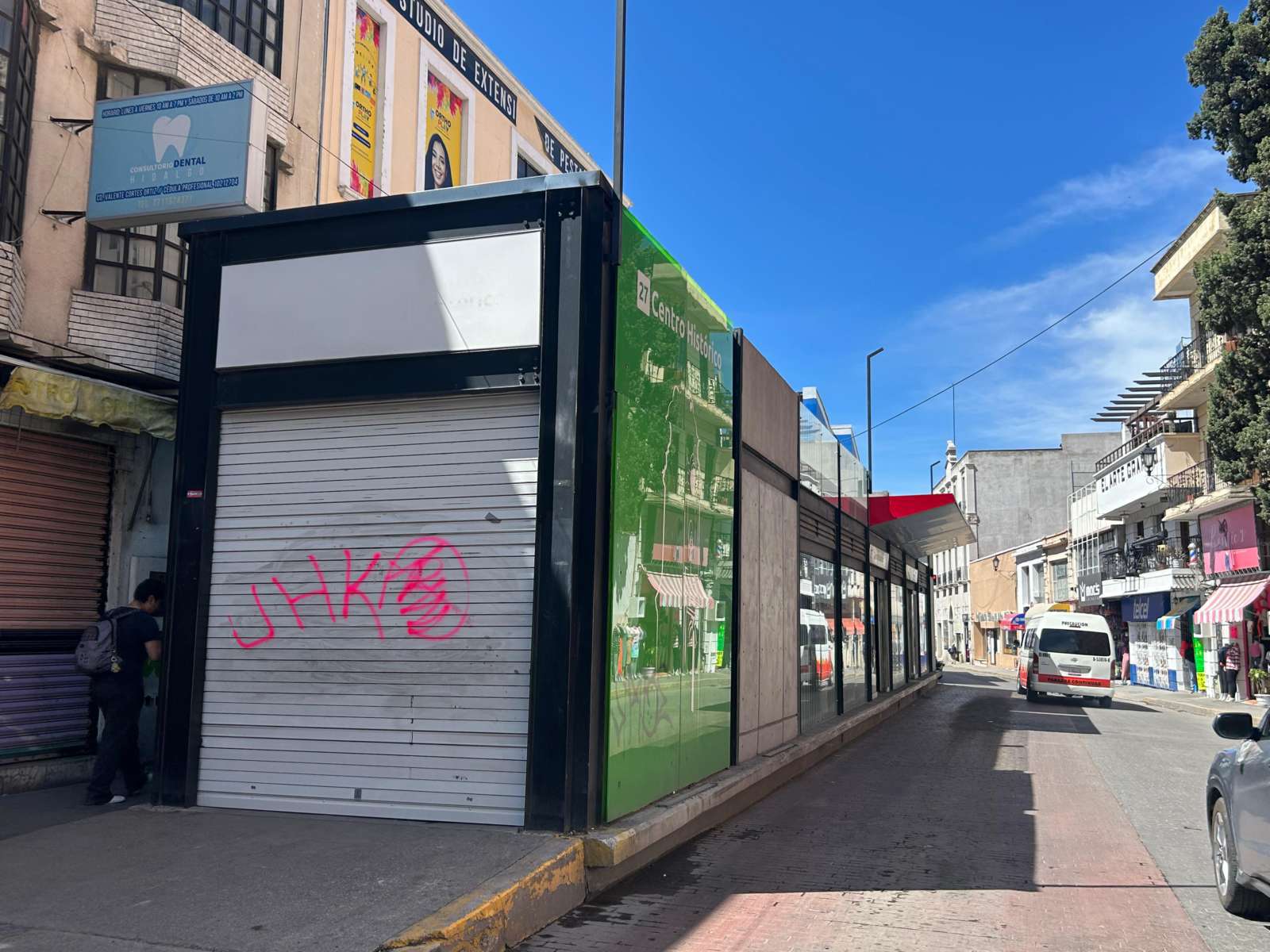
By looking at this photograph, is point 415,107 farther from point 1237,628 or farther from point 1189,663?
point 1189,663

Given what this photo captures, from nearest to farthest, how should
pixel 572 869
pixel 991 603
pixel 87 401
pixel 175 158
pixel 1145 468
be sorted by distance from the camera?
pixel 572 869 < pixel 87 401 < pixel 175 158 < pixel 1145 468 < pixel 991 603

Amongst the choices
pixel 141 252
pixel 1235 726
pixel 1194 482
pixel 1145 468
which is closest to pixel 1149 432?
pixel 1145 468

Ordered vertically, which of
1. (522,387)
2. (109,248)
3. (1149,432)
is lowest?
(522,387)

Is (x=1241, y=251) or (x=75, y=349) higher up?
(x=1241, y=251)

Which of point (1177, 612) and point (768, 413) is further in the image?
point (1177, 612)

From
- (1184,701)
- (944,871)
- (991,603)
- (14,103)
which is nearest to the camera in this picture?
(944,871)

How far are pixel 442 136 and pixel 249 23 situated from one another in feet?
17.1

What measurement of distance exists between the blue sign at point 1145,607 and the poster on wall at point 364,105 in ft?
109

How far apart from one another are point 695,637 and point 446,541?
9.10 feet

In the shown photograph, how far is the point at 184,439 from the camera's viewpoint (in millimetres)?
8031

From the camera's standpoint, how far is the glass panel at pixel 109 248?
9.46 metres

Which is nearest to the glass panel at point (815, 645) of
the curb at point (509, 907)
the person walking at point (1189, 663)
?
the curb at point (509, 907)

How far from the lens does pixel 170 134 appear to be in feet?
29.9

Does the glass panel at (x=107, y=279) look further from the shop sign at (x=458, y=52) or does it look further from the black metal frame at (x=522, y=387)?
the shop sign at (x=458, y=52)
